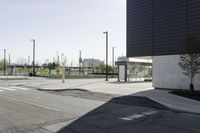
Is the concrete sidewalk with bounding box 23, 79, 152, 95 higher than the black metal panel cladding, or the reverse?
the black metal panel cladding

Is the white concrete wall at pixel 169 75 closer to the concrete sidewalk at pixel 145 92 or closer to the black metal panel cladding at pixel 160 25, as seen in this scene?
the black metal panel cladding at pixel 160 25

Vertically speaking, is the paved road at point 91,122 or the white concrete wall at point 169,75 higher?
the white concrete wall at point 169,75

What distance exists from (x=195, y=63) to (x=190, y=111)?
293 inches

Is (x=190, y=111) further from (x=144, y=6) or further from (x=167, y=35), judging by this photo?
(x=144, y=6)

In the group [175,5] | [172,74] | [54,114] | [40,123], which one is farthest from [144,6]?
[40,123]

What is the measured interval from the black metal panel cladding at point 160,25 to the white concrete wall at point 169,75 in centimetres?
65

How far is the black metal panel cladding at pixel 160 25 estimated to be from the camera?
20812 millimetres

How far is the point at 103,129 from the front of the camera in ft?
26.9

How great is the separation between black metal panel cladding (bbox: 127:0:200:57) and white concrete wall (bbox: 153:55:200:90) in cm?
65

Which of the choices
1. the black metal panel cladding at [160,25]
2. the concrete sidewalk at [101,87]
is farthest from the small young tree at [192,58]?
the concrete sidewalk at [101,87]

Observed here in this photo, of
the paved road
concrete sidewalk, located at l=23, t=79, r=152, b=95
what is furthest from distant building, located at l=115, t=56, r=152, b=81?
the paved road

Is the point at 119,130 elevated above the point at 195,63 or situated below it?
below

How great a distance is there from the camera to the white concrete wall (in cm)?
2158

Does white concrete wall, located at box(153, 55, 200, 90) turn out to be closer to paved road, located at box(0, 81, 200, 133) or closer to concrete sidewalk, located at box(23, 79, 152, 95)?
concrete sidewalk, located at box(23, 79, 152, 95)
